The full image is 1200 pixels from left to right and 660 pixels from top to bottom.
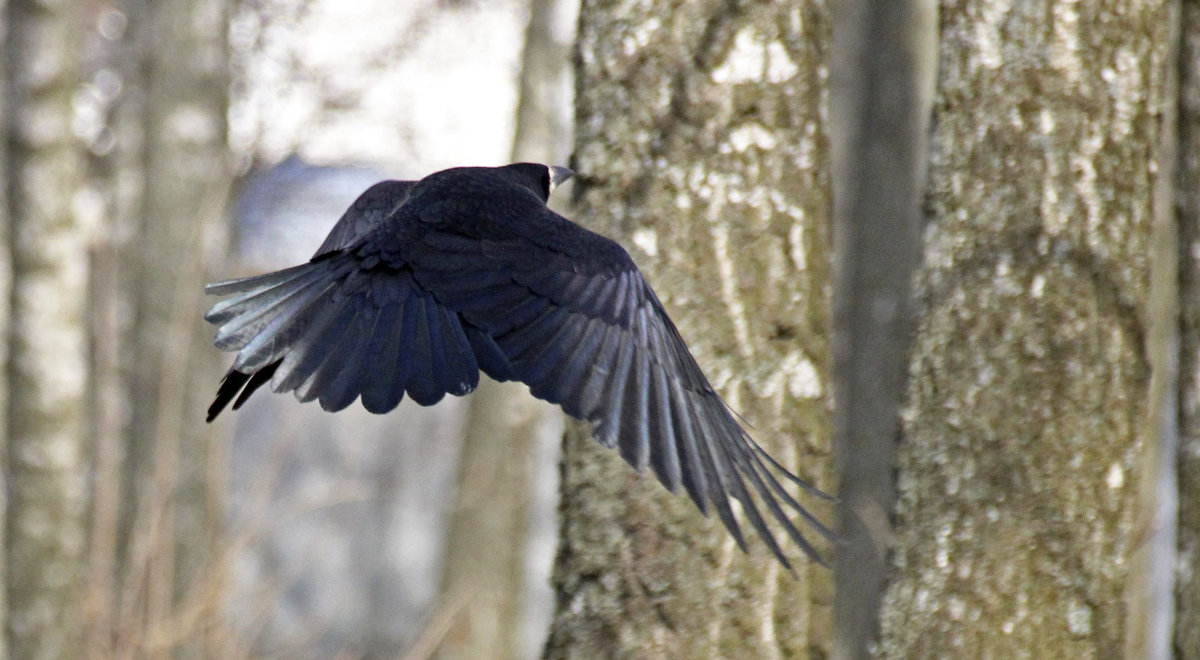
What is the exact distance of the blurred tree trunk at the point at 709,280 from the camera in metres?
2.72

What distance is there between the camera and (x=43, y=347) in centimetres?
404

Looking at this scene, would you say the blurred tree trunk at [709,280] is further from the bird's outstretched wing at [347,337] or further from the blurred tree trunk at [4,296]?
the blurred tree trunk at [4,296]

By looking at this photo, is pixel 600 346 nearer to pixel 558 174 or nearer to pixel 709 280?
pixel 709 280

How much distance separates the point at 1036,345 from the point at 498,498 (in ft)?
13.2

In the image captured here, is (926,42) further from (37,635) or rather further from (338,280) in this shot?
(37,635)

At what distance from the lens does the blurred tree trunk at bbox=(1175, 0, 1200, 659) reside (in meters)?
3.07

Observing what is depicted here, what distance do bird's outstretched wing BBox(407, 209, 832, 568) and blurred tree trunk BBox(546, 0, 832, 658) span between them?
0.27 m

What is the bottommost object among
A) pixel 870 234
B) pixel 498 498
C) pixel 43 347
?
pixel 498 498

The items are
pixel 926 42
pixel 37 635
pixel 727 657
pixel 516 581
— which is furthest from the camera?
pixel 516 581

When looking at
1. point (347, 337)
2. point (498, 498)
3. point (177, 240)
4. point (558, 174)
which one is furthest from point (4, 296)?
point (498, 498)

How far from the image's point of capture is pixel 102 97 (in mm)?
10844

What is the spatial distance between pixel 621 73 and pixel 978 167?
807 millimetres

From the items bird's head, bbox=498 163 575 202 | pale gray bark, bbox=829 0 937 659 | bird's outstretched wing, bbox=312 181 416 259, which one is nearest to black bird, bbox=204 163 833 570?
bird's outstretched wing, bbox=312 181 416 259

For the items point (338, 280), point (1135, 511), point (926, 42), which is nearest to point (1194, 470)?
point (1135, 511)
